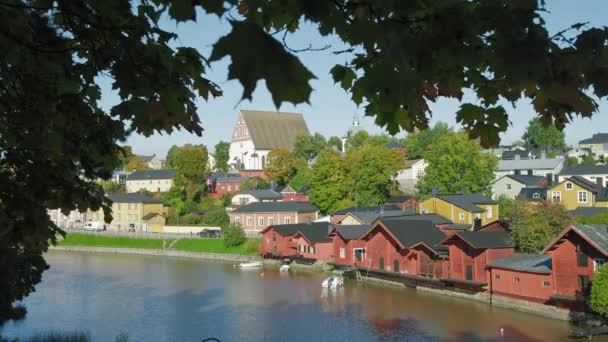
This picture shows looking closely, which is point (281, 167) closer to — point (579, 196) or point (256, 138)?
point (256, 138)

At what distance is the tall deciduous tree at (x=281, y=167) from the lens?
2667 inches

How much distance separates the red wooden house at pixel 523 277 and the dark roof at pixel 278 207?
26.3 meters

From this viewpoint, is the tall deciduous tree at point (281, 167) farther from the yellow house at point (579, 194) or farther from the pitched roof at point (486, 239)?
the pitched roof at point (486, 239)

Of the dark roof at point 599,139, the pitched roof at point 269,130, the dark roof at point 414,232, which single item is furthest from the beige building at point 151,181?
the dark roof at point 599,139

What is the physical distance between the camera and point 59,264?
43.7 meters

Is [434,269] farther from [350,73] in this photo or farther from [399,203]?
[350,73]

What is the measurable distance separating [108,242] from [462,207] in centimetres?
3423

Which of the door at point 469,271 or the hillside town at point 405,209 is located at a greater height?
the hillside town at point 405,209

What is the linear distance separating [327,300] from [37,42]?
24992mm

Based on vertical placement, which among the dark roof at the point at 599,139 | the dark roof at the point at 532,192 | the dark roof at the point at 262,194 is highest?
the dark roof at the point at 599,139

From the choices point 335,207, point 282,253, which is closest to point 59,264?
point 282,253

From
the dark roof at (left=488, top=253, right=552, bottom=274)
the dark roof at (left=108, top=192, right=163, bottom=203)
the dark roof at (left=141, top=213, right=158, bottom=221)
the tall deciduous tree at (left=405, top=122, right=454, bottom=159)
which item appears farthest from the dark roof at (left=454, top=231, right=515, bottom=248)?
the tall deciduous tree at (left=405, top=122, right=454, bottom=159)

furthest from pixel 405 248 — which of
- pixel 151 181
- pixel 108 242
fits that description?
pixel 151 181

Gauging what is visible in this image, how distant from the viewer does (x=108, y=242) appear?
55.5m
